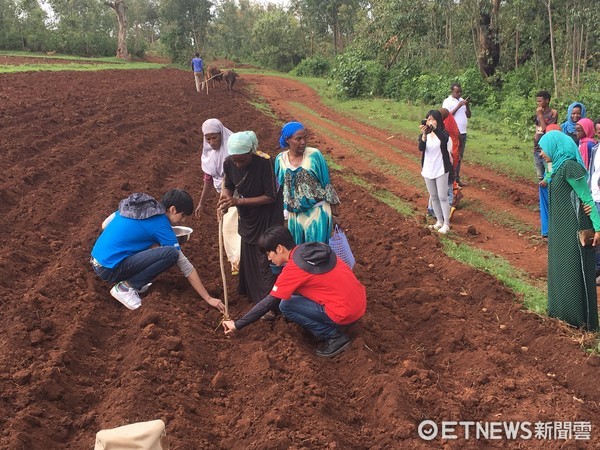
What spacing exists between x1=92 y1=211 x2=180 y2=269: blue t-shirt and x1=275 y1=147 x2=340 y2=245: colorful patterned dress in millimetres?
1114

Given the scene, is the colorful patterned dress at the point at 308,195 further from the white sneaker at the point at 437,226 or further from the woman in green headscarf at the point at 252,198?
the white sneaker at the point at 437,226

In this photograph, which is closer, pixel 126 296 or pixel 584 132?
pixel 126 296

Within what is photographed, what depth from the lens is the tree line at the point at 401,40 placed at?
55.7 feet

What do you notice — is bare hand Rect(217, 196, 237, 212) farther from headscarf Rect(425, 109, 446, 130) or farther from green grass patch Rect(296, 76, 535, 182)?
green grass patch Rect(296, 76, 535, 182)

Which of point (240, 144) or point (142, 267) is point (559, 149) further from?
point (142, 267)

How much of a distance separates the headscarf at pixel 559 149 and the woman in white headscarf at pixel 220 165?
9.61ft

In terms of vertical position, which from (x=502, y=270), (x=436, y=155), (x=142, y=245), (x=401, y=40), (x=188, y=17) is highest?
(x=188, y=17)

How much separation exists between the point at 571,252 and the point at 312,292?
84.8 inches

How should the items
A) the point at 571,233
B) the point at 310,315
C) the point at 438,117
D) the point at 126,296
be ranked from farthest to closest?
the point at 438,117
the point at 126,296
the point at 571,233
the point at 310,315

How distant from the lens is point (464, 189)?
10125 mm

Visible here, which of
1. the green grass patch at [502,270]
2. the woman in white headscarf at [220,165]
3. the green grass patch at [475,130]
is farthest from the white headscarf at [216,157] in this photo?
the green grass patch at [475,130]

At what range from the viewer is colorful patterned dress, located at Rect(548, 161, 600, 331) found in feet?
15.4

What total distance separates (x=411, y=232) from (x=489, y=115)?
32.9 feet
